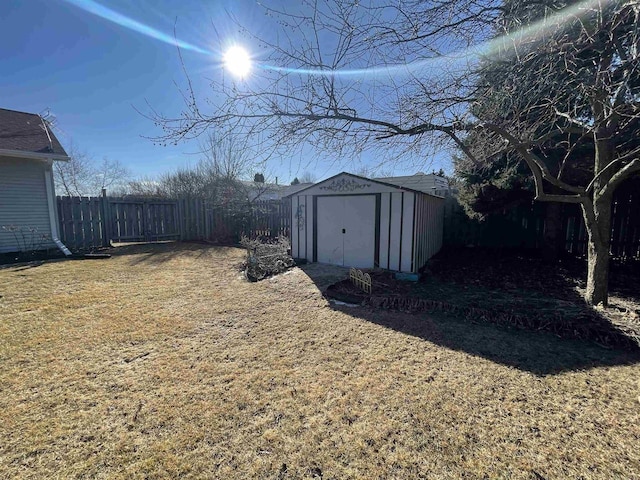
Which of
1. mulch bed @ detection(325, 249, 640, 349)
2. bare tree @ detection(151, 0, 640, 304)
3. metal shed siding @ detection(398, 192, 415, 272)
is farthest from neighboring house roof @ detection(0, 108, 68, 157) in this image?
metal shed siding @ detection(398, 192, 415, 272)

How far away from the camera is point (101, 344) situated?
317 centimetres

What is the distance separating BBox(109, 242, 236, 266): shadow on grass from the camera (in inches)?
320

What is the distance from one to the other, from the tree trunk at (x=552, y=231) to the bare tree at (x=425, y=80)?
147 inches

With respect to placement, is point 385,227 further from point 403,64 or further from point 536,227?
point 536,227

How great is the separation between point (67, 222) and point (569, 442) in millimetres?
12507

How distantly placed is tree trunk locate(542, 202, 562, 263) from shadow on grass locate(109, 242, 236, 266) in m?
10.1

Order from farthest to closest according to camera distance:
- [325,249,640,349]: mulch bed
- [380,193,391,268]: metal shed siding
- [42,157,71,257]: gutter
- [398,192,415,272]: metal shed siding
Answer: [42,157,71,257]: gutter < [380,193,391,268]: metal shed siding < [398,192,415,272]: metal shed siding < [325,249,640,349]: mulch bed

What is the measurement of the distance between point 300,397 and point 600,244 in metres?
4.91

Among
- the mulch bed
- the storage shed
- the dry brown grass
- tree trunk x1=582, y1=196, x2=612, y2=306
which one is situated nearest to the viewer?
the dry brown grass

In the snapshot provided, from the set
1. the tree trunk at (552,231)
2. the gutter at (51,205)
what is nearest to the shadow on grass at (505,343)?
the tree trunk at (552,231)

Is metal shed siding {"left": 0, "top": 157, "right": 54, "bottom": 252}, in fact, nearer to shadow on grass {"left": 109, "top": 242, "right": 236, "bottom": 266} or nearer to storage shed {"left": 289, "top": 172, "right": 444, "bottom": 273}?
shadow on grass {"left": 109, "top": 242, "right": 236, "bottom": 266}

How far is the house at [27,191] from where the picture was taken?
26.2 feet

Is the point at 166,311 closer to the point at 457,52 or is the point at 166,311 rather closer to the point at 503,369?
the point at 503,369

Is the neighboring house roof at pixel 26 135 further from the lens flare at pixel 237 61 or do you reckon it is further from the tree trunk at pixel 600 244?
the tree trunk at pixel 600 244
